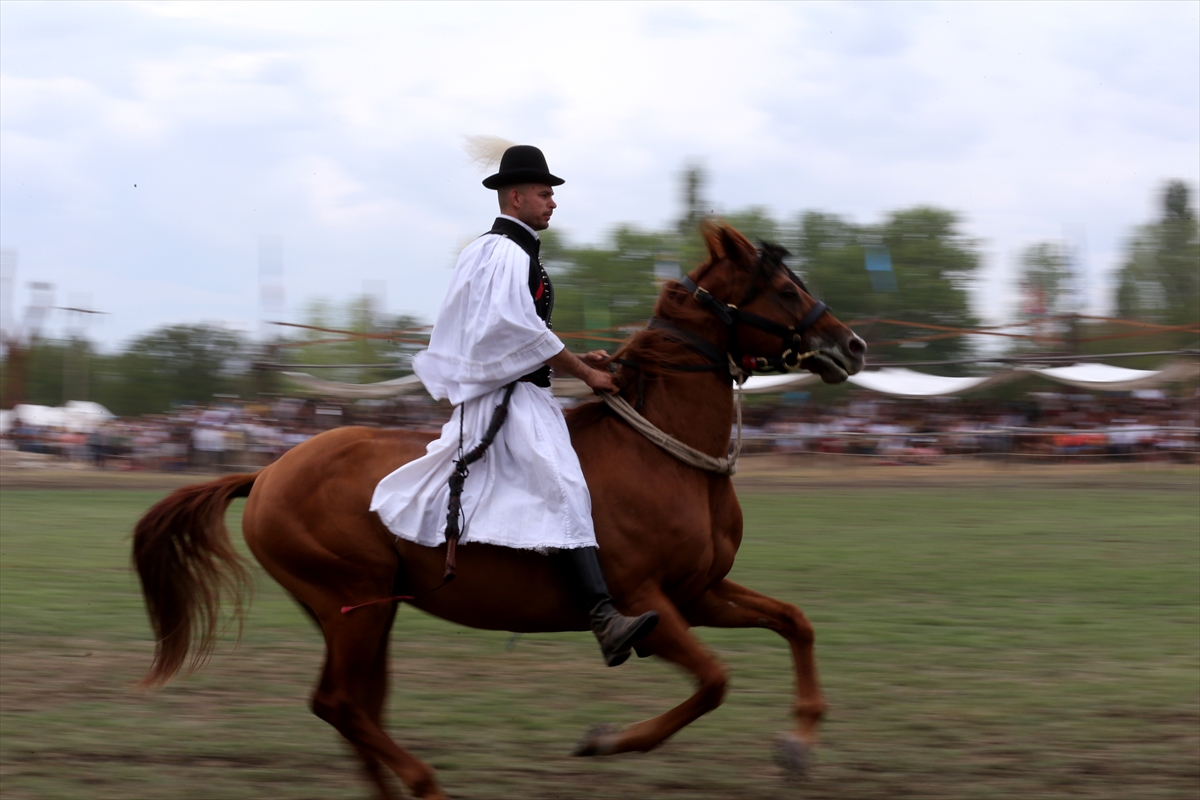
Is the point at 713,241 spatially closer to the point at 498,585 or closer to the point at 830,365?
the point at 830,365

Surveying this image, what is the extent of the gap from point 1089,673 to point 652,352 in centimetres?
358

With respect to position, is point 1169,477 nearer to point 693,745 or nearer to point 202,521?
point 693,745

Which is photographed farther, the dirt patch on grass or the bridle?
the bridle

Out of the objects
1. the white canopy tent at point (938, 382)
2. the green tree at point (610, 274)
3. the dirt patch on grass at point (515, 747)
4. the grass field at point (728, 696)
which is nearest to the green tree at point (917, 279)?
the green tree at point (610, 274)

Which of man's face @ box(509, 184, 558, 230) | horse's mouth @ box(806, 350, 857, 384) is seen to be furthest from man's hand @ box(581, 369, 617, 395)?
horse's mouth @ box(806, 350, 857, 384)

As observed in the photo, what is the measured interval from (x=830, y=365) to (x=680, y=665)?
4.70ft

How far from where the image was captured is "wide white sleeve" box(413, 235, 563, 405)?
494cm

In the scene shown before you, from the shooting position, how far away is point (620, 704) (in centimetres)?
656

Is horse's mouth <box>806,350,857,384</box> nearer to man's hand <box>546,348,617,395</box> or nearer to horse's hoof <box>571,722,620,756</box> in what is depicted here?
man's hand <box>546,348,617,395</box>

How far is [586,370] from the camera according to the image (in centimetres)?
510

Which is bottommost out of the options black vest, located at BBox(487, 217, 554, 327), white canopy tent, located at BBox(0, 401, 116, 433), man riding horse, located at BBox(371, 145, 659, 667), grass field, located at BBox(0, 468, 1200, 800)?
white canopy tent, located at BBox(0, 401, 116, 433)

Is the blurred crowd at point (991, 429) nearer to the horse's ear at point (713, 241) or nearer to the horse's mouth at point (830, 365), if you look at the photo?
the horse's mouth at point (830, 365)

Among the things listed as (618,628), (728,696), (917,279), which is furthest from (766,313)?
(917,279)

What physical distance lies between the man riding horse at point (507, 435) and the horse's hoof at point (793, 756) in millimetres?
842
